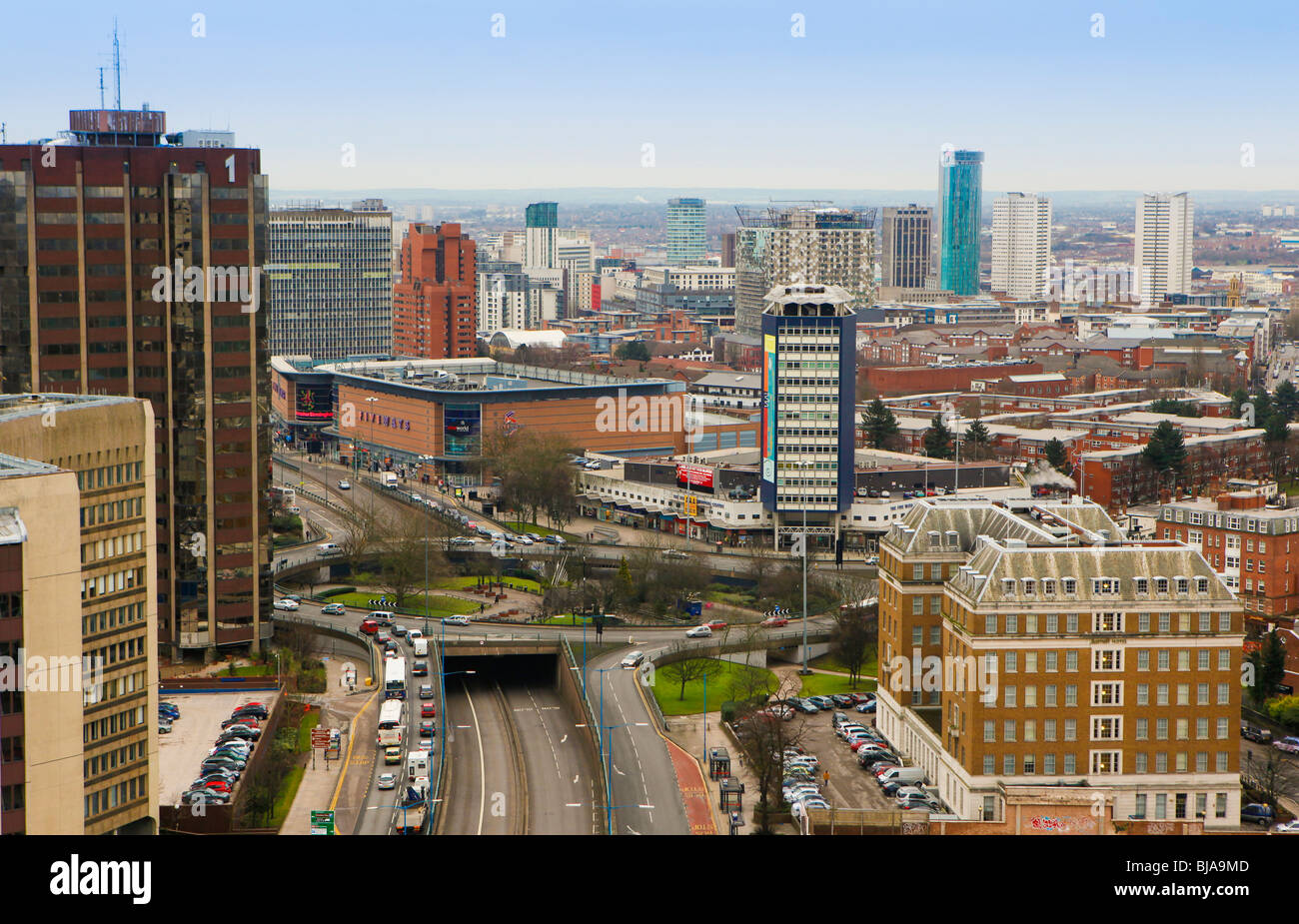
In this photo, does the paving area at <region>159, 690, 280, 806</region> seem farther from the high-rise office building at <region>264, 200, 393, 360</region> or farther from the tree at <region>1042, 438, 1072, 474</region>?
the high-rise office building at <region>264, 200, 393, 360</region>

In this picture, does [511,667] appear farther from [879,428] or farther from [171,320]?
[879,428]

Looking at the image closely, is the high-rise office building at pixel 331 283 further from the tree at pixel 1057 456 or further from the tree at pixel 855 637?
the tree at pixel 855 637

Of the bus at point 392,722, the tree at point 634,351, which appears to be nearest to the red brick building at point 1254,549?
the bus at point 392,722

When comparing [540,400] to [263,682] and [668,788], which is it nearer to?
[263,682]

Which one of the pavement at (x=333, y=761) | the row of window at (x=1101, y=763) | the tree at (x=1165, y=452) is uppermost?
the tree at (x=1165, y=452)

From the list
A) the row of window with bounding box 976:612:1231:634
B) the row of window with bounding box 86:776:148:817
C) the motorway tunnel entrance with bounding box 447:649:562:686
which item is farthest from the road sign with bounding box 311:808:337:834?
the motorway tunnel entrance with bounding box 447:649:562:686

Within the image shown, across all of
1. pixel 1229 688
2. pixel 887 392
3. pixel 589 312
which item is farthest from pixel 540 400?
pixel 589 312
